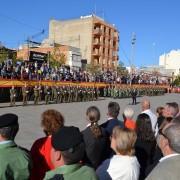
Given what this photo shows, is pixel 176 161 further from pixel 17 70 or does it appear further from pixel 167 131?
pixel 17 70

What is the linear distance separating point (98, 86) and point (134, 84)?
465 inches

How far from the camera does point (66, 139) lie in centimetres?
304

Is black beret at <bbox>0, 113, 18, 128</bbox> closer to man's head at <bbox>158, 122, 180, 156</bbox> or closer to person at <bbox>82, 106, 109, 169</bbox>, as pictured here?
man's head at <bbox>158, 122, 180, 156</bbox>

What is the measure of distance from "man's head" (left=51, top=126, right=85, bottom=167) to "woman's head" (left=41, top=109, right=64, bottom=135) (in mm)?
1439

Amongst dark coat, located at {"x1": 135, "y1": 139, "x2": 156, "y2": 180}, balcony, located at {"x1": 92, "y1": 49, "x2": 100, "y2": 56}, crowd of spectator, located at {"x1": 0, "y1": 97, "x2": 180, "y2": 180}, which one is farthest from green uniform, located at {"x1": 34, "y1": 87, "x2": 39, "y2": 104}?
balcony, located at {"x1": 92, "y1": 49, "x2": 100, "y2": 56}

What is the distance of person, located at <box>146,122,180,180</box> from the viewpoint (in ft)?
8.62

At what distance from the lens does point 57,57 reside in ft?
264

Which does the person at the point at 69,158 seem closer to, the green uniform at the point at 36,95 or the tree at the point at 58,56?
the green uniform at the point at 36,95

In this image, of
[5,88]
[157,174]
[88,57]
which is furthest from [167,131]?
[88,57]

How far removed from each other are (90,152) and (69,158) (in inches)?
101

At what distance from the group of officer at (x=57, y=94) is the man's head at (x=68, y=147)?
25267 mm

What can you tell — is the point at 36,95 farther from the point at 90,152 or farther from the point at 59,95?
the point at 90,152

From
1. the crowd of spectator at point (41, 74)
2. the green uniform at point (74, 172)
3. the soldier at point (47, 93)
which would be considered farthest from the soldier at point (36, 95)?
the green uniform at point (74, 172)

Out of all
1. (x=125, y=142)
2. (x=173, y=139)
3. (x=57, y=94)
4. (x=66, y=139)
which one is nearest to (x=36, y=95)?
(x=57, y=94)
